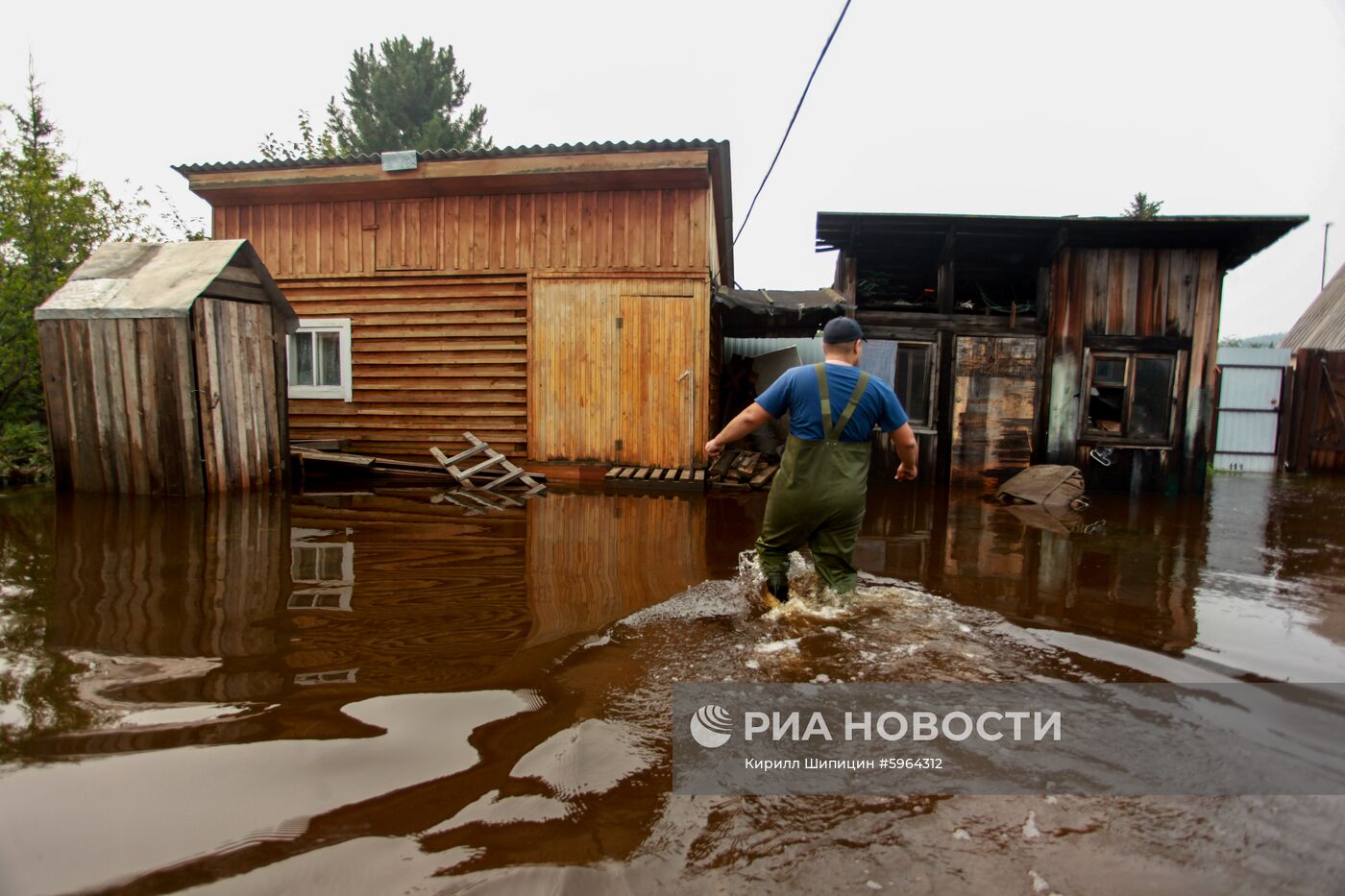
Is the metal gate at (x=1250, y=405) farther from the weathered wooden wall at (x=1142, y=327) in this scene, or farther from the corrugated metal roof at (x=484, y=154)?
the corrugated metal roof at (x=484, y=154)

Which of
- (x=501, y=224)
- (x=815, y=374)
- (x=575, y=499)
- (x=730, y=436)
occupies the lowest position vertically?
(x=575, y=499)

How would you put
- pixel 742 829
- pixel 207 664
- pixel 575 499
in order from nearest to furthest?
1. pixel 742 829
2. pixel 207 664
3. pixel 575 499

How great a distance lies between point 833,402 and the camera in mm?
3676

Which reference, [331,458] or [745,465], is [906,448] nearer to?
[745,465]

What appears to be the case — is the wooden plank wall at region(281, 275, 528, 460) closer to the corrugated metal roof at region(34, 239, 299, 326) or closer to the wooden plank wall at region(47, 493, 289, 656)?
the corrugated metal roof at region(34, 239, 299, 326)

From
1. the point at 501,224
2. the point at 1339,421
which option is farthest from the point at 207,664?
the point at 1339,421

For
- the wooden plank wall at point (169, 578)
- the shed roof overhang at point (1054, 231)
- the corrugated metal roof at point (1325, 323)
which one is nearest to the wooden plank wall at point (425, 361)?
the wooden plank wall at point (169, 578)

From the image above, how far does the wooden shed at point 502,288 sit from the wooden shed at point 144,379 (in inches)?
119

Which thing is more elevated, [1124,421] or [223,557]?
[1124,421]

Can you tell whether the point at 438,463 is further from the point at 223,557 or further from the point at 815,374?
the point at 815,374

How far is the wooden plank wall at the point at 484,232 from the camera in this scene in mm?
9898

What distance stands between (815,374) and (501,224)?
26.6 ft

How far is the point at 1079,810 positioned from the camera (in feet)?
6.48

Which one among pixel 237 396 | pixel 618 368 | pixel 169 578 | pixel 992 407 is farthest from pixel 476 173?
pixel 992 407
